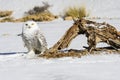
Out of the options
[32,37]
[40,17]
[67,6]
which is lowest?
[40,17]

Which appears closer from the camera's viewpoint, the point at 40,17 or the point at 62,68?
the point at 62,68

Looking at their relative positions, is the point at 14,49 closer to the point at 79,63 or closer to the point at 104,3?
the point at 79,63

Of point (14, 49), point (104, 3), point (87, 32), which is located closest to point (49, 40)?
point (14, 49)

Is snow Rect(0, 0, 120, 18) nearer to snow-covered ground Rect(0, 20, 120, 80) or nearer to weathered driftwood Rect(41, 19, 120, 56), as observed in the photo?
weathered driftwood Rect(41, 19, 120, 56)

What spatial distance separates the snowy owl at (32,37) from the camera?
9.88 m

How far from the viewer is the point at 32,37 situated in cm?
989

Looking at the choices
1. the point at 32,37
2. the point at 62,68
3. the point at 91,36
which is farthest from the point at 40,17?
the point at 62,68

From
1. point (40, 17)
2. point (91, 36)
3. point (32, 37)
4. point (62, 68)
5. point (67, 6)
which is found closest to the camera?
point (62, 68)

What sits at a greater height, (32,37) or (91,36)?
(32,37)

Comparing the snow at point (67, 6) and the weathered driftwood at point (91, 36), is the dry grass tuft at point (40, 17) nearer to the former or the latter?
the snow at point (67, 6)

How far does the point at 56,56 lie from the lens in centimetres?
980

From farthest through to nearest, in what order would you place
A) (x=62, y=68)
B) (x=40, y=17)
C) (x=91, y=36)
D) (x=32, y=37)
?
(x=40, y=17)
(x=91, y=36)
(x=32, y=37)
(x=62, y=68)

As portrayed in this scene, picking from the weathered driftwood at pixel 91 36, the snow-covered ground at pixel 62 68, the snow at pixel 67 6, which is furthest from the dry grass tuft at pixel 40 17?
the snow-covered ground at pixel 62 68

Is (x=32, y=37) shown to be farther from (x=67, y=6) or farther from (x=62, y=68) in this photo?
(x=67, y=6)
